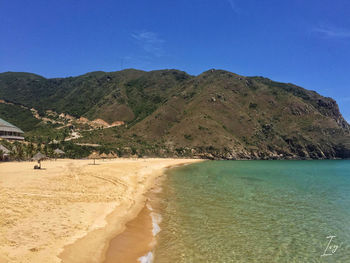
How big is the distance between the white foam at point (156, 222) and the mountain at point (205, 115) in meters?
61.2

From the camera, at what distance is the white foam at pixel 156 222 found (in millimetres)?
11266

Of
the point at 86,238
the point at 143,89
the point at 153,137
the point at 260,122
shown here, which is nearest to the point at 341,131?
the point at 260,122

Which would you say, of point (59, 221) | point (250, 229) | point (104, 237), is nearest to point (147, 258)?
point (104, 237)

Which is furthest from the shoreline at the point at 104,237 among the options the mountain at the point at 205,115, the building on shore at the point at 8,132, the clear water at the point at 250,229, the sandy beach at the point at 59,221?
the mountain at the point at 205,115

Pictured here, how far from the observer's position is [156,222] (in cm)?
1260

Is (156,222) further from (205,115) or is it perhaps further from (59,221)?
(205,115)

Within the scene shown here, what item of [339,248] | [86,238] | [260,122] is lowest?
[339,248]

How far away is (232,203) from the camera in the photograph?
1697 centimetres

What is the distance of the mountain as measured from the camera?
9506 cm

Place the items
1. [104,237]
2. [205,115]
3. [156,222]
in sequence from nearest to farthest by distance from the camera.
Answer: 1. [104,237]
2. [156,222]
3. [205,115]

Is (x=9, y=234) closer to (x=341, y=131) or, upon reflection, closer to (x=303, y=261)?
(x=303, y=261)

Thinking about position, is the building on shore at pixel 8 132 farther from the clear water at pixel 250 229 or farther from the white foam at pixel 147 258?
the white foam at pixel 147 258

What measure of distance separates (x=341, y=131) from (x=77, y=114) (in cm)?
13190

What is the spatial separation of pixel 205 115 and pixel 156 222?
99236mm
